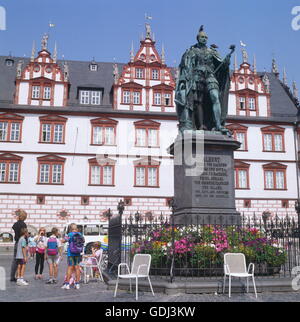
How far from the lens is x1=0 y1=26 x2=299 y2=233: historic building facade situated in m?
31.5

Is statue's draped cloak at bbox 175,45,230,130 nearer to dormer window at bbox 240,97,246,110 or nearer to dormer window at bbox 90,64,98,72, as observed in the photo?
dormer window at bbox 240,97,246,110

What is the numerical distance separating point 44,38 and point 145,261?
30.3m

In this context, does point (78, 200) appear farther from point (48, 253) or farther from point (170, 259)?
point (170, 259)

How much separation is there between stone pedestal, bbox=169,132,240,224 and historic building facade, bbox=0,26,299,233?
21514mm

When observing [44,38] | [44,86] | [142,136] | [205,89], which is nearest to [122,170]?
[142,136]

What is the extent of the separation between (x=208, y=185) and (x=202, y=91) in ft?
9.22

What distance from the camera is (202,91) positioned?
1126 cm

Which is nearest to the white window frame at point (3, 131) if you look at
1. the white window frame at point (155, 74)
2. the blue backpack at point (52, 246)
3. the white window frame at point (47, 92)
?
the white window frame at point (47, 92)

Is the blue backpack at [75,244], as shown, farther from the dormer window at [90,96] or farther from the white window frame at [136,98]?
the dormer window at [90,96]

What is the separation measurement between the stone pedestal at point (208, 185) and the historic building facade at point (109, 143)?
21514mm

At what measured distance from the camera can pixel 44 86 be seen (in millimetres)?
32531

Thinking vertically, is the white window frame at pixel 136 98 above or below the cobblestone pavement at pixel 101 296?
above

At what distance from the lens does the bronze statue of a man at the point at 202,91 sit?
11070 mm

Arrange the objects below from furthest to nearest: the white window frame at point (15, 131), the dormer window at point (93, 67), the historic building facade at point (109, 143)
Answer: the dormer window at point (93, 67), the white window frame at point (15, 131), the historic building facade at point (109, 143)
